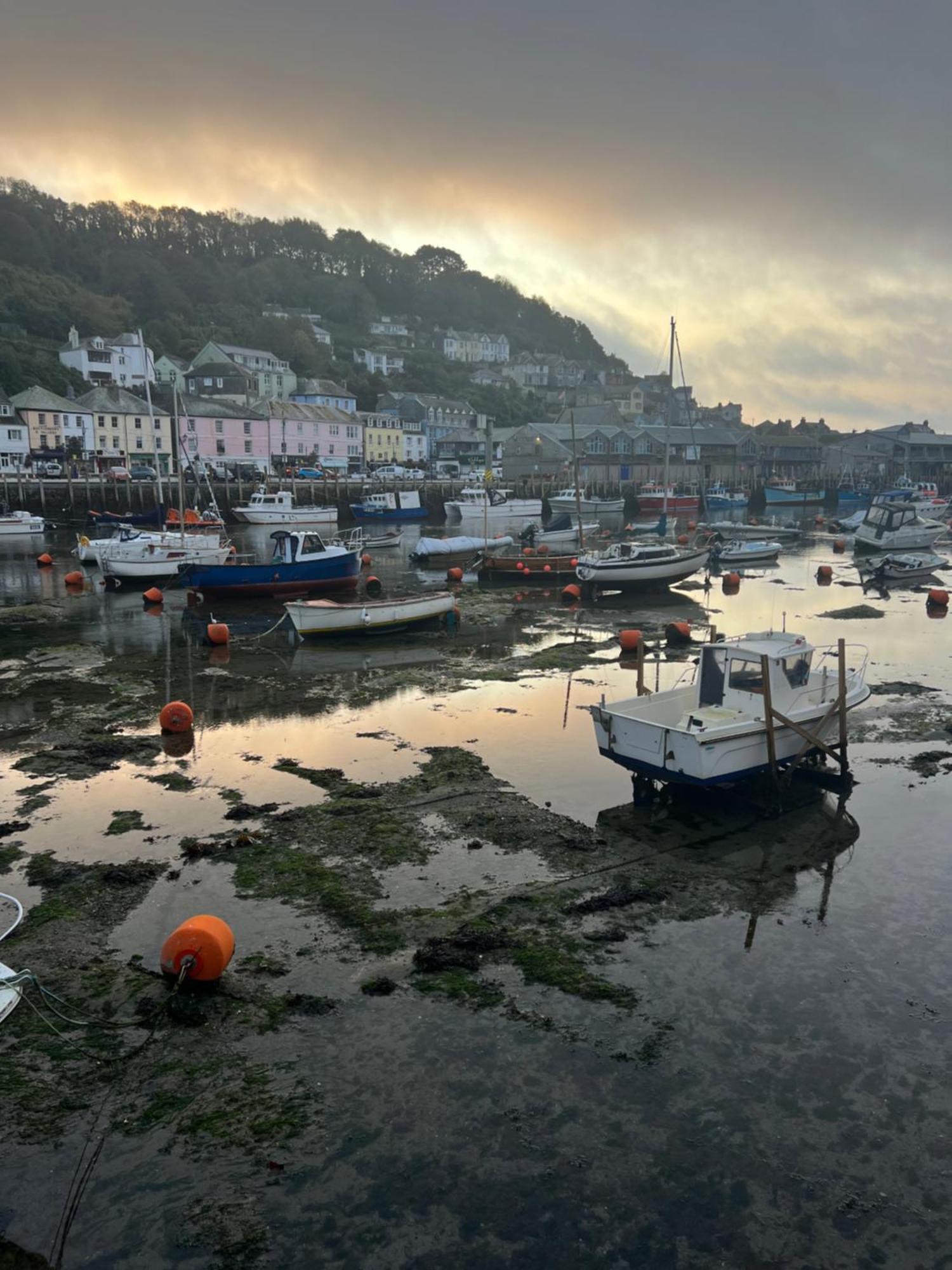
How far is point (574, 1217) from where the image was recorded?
6.41m

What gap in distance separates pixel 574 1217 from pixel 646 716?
9.11m

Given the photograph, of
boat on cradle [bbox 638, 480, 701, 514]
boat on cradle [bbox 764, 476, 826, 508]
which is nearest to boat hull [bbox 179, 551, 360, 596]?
boat on cradle [bbox 638, 480, 701, 514]

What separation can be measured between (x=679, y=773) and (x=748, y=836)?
138cm

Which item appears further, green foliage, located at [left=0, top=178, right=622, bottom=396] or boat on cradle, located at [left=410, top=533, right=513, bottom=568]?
green foliage, located at [left=0, top=178, right=622, bottom=396]

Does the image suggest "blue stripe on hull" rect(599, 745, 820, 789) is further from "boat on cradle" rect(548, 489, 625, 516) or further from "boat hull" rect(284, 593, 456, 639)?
"boat on cradle" rect(548, 489, 625, 516)

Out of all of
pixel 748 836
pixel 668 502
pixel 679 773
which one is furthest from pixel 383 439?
pixel 748 836

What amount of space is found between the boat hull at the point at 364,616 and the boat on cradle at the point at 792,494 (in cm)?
8467

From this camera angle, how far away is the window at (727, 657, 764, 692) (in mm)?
14461

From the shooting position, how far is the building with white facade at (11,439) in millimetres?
76000

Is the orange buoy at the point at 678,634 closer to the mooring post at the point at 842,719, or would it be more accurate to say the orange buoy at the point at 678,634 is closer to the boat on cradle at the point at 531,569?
the mooring post at the point at 842,719

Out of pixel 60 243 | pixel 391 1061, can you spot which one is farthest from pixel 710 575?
pixel 60 243

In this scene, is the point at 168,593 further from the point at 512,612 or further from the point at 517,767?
the point at 517,767

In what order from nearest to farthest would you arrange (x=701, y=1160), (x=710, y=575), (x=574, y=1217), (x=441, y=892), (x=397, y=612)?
1. (x=574, y=1217)
2. (x=701, y=1160)
3. (x=441, y=892)
4. (x=397, y=612)
5. (x=710, y=575)

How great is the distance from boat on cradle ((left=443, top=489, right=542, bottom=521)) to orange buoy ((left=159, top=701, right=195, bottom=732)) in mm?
57092
